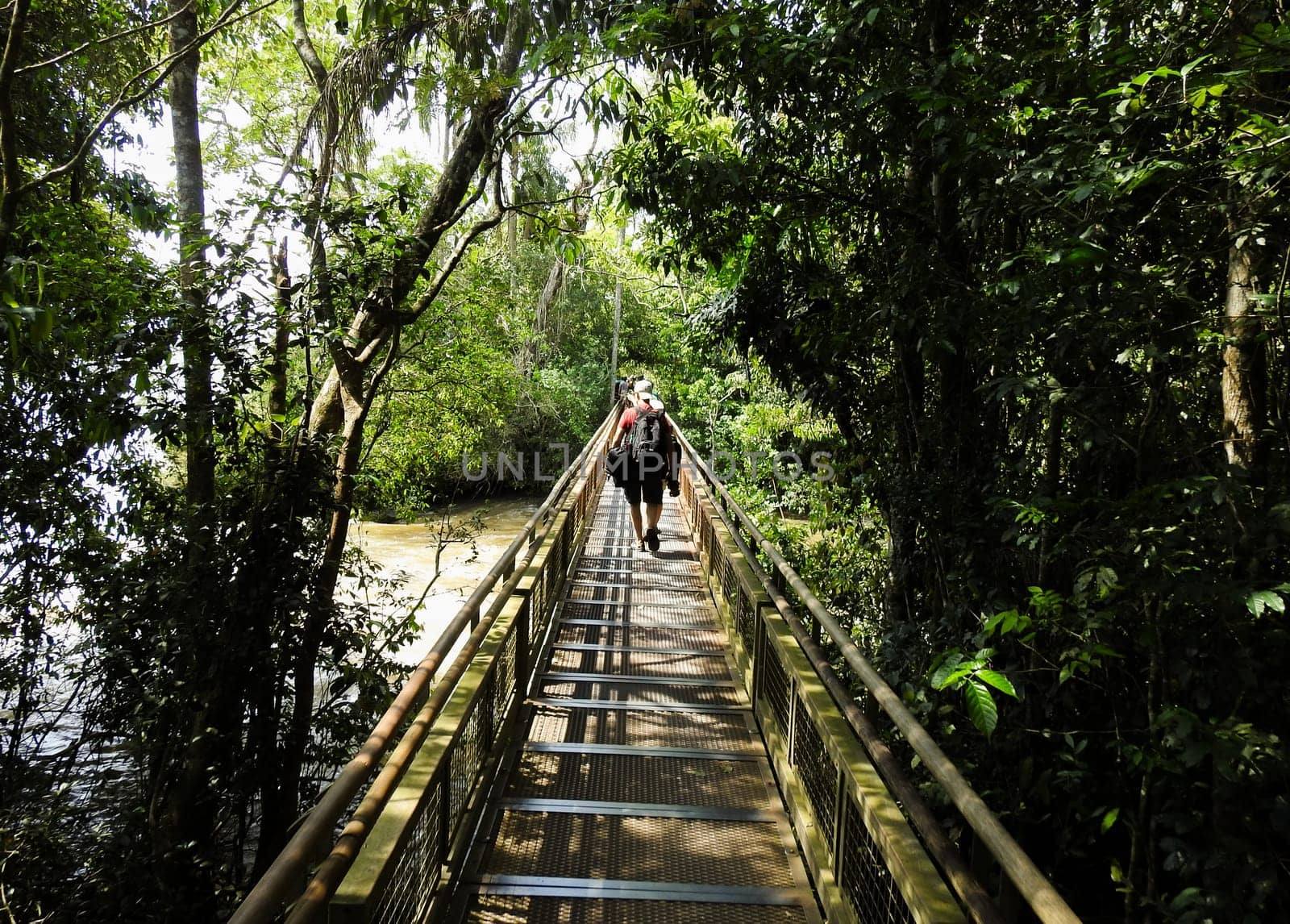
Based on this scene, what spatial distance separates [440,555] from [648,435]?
818 cm

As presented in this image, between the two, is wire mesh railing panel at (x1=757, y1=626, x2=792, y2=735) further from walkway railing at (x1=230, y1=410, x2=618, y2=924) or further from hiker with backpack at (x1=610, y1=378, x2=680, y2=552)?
hiker with backpack at (x1=610, y1=378, x2=680, y2=552)

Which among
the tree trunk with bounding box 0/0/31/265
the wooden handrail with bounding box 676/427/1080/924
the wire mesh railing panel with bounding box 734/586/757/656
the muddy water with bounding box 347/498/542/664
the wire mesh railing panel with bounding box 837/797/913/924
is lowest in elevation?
the muddy water with bounding box 347/498/542/664

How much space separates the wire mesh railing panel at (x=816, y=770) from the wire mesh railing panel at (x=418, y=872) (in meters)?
1.30

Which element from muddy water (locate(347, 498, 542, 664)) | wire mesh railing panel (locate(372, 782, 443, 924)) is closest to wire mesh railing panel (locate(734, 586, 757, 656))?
wire mesh railing panel (locate(372, 782, 443, 924))

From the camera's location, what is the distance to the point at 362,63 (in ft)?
20.9

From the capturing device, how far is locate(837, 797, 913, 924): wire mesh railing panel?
6.94 feet

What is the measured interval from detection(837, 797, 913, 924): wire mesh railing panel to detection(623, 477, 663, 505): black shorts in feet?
16.8

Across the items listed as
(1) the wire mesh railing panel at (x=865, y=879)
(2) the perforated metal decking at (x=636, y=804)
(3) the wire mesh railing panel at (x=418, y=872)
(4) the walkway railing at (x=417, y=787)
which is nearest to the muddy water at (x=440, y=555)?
(2) the perforated metal decking at (x=636, y=804)

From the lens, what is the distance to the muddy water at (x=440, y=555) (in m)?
13.8

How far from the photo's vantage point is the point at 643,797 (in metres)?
3.33

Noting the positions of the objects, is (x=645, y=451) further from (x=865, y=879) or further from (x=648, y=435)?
(x=865, y=879)

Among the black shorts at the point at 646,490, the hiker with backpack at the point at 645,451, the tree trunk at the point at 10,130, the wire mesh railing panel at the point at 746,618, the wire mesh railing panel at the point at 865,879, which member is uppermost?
the tree trunk at the point at 10,130

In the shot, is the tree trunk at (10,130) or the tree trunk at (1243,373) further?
the tree trunk at (10,130)

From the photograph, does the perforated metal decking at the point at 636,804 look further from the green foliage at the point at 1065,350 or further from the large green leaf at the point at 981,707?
the green foliage at the point at 1065,350
